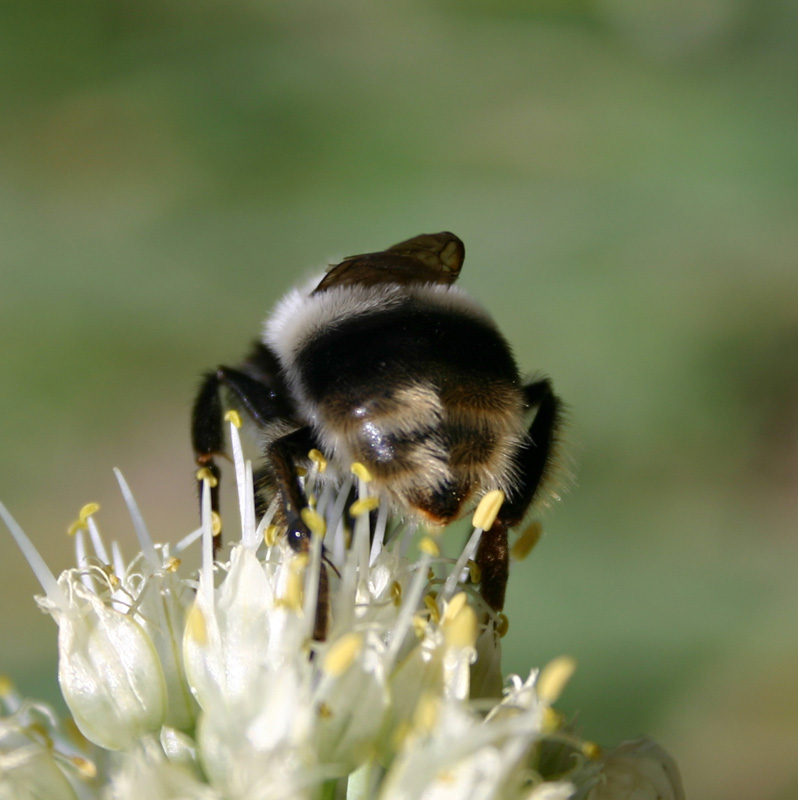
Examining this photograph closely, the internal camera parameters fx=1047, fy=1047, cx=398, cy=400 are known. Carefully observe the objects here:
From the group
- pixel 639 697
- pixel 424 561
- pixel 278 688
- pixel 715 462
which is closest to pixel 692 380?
pixel 715 462

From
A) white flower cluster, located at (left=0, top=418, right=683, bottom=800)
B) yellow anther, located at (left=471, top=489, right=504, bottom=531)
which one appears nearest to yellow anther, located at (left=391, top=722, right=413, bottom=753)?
white flower cluster, located at (left=0, top=418, right=683, bottom=800)

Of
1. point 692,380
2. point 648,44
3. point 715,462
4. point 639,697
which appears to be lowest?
point 639,697

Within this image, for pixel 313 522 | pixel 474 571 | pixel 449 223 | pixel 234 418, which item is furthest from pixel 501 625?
pixel 449 223

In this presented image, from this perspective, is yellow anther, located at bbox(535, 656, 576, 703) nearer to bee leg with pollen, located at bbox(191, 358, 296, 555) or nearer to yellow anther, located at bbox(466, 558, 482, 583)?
yellow anther, located at bbox(466, 558, 482, 583)

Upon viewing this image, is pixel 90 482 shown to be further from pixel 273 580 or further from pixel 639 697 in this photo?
Result: pixel 273 580

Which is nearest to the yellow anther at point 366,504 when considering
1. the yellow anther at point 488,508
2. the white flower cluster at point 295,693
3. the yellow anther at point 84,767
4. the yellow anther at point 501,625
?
the white flower cluster at point 295,693

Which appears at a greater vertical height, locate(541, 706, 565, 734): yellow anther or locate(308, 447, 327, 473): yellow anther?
locate(308, 447, 327, 473): yellow anther
